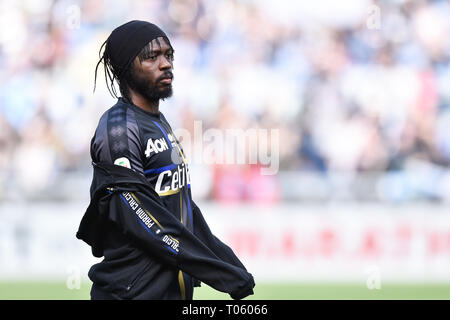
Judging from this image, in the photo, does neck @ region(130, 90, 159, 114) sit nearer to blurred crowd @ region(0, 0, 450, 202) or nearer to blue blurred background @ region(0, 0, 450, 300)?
blue blurred background @ region(0, 0, 450, 300)

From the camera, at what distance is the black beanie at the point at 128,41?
3588 millimetres

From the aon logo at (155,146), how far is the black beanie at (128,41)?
1.25ft

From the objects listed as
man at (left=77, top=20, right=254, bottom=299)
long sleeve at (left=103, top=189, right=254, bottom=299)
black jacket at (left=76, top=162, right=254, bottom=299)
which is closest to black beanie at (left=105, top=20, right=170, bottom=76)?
man at (left=77, top=20, right=254, bottom=299)

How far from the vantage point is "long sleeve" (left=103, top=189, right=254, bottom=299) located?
11.2 feet

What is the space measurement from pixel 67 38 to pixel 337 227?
4709mm

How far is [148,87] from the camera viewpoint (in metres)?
3.63

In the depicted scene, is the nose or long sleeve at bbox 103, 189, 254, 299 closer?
long sleeve at bbox 103, 189, 254, 299

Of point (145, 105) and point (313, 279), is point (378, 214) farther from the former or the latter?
point (145, 105)

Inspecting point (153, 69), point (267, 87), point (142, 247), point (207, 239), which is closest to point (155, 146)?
point (153, 69)

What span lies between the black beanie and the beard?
0.08 m
